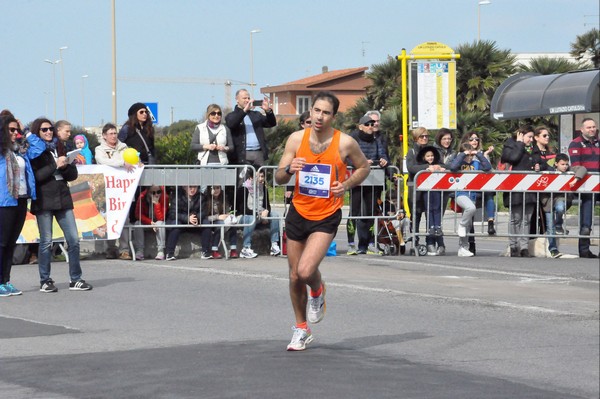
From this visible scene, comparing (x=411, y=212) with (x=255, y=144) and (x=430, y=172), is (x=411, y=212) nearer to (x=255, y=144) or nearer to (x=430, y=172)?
(x=430, y=172)

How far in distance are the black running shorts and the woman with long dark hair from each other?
4.40 m

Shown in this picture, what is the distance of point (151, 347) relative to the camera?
9.23 metres

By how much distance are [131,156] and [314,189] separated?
7700mm

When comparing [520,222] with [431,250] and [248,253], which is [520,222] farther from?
[248,253]

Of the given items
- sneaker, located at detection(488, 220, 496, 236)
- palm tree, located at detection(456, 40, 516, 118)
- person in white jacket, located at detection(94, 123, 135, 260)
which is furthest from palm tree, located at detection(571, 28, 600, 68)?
person in white jacket, located at detection(94, 123, 135, 260)

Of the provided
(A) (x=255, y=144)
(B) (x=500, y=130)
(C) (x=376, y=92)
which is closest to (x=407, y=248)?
(A) (x=255, y=144)

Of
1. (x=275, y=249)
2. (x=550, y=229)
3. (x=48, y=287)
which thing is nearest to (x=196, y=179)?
(x=275, y=249)

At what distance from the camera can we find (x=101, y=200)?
16.4 m

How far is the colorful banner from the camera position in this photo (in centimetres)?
1639

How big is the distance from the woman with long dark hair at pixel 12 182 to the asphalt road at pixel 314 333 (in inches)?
19.6

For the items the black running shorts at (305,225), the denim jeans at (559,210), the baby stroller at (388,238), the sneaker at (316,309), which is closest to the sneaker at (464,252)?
the baby stroller at (388,238)

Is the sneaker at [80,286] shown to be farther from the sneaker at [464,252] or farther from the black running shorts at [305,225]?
A: the sneaker at [464,252]

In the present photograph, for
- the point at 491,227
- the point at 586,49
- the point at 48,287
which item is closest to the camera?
the point at 48,287

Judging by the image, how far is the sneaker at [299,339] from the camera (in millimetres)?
8922
